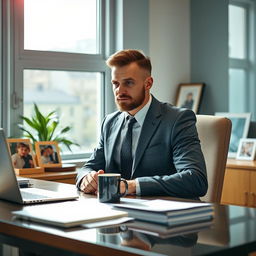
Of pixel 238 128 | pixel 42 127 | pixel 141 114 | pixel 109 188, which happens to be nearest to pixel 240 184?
pixel 238 128

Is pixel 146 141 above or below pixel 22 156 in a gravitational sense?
above

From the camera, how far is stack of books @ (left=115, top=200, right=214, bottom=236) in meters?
1.52

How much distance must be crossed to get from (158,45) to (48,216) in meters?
3.25

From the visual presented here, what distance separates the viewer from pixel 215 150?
2.54 metres

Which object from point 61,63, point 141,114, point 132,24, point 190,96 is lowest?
point 141,114

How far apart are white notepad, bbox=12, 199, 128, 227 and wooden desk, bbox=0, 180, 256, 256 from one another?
0.8 inches

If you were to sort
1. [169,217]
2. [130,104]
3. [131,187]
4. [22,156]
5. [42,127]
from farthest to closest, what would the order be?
[42,127] < [22,156] < [130,104] < [131,187] < [169,217]

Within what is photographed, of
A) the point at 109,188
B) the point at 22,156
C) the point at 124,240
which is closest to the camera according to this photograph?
the point at 124,240

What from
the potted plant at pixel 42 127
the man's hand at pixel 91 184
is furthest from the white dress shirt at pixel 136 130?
the potted plant at pixel 42 127

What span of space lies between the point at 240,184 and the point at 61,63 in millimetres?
1602

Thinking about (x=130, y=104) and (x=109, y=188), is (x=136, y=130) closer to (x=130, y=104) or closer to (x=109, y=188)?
(x=130, y=104)

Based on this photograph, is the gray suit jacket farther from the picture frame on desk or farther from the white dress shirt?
the picture frame on desk

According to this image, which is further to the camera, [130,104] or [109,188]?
[130,104]

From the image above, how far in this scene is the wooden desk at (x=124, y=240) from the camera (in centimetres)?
130
